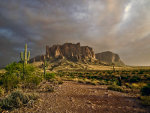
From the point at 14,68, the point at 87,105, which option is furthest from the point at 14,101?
the point at 14,68

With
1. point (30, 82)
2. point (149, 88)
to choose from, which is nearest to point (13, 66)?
point (30, 82)

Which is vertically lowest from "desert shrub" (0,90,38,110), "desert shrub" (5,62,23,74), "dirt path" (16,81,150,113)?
"dirt path" (16,81,150,113)

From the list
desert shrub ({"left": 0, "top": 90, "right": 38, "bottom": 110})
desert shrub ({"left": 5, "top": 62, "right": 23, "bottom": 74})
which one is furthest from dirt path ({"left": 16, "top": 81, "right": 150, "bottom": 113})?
desert shrub ({"left": 5, "top": 62, "right": 23, "bottom": 74})

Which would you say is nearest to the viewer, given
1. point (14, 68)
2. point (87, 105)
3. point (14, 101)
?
point (14, 101)

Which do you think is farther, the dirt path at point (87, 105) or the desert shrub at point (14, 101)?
the desert shrub at point (14, 101)

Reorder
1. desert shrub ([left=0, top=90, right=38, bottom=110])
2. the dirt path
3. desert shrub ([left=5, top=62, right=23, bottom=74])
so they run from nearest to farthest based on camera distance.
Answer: the dirt path
desert shrub ([left=0, top=90, right=38, bottom=110])
desert shrub ([left=5, top=62, right=23, bottom=74])

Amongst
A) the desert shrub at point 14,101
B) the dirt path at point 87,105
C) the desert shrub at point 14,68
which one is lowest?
the dirt path at point 87,105

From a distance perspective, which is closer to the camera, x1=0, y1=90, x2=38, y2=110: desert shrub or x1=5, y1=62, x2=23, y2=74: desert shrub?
x1=0, y1=90, x2=38, y2=110: desert shrub

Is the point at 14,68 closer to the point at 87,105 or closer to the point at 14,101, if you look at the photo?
the point at 14,101

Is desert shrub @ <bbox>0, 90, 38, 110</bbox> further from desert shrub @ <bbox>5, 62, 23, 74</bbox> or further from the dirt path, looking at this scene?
desert shrub @ <bbox>5, 62, 23, 74</bbox>

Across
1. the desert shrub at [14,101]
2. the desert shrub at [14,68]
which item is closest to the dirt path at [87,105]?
the desert shrub at [14,101]

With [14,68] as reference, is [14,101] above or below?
below

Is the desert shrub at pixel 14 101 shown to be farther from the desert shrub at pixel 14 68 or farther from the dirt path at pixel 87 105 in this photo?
the desert shrub at pixel 14 68

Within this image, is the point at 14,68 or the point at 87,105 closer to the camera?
the point at 87,105
